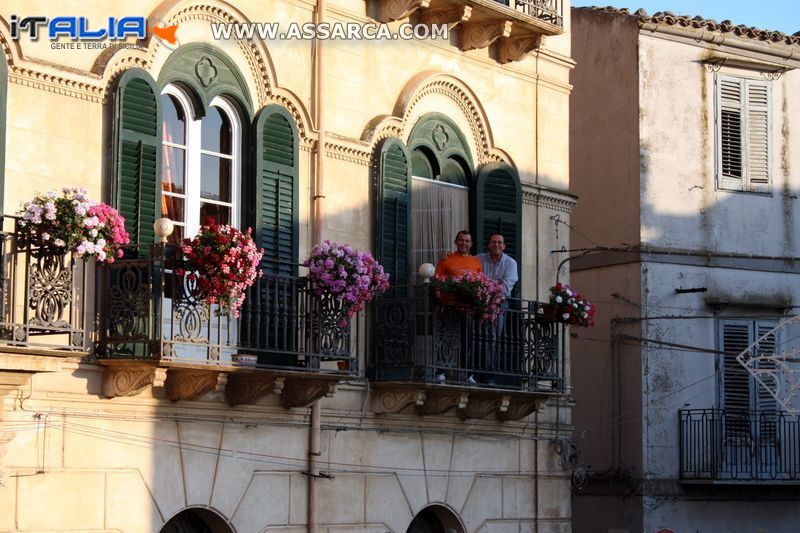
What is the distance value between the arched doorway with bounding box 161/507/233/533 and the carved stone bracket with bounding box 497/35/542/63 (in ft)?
23.2

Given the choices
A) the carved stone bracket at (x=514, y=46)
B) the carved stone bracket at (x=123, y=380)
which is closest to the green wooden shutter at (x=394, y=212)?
the carved stone bracket at (x=514, y=46)

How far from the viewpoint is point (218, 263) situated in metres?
14.3

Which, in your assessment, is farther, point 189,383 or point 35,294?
point 189,383

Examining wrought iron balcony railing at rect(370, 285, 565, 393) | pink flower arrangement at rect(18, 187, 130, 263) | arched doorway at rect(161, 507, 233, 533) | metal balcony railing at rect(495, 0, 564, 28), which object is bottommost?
arched doorway at rect(161, 507, 233, 533)

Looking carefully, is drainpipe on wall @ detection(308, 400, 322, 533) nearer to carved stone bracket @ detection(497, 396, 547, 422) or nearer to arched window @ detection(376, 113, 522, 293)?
arched window @ detection(376, 113, 522, 293)

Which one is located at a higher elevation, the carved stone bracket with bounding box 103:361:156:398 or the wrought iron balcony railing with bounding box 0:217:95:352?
the wrought iron balcony railing with bounding box 0:217:95:352

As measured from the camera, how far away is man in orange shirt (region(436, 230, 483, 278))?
18.0 meters

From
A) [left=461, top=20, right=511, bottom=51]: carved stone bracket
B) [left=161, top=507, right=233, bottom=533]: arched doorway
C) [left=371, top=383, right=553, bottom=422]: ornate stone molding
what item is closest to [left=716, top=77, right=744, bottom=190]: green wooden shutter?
[left=461, top=20, right=511, bottom=51]: carved stone bracket

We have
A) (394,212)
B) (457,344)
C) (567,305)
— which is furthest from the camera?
(567,305)

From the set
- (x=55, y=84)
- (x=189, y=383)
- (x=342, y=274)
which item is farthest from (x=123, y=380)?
(x=55, y=84)

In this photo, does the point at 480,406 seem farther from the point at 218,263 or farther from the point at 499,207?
the point at 218,263

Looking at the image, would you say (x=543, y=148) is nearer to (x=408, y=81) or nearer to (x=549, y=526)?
(x=408, y=81)

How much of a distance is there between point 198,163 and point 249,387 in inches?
90.5

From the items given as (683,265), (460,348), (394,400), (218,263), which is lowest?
(394,400)
